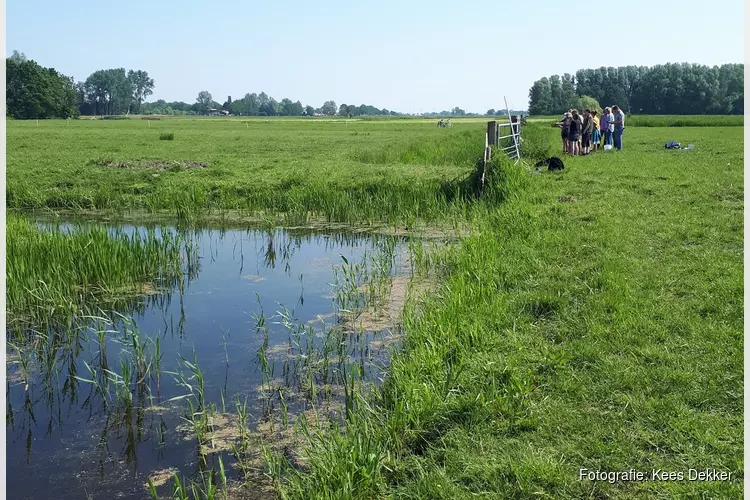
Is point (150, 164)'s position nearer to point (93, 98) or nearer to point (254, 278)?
point (254, 278)

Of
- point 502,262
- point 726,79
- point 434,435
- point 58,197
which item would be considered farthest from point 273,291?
point 726,79

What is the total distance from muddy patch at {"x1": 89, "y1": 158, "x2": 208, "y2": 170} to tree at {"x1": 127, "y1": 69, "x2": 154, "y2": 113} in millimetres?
145267

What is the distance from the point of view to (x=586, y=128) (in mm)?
23203

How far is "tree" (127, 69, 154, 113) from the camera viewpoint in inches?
6312

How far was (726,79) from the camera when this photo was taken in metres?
91.2

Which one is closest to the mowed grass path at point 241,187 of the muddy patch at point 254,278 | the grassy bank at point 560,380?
the muddy patch at point 254,278

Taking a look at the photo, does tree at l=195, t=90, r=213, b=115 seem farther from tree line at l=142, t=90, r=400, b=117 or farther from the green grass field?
the green grass field

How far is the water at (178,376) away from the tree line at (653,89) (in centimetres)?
8217

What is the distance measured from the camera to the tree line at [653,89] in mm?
90250

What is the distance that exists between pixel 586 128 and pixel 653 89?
83.2 metres

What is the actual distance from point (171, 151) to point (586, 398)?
25.6 metres

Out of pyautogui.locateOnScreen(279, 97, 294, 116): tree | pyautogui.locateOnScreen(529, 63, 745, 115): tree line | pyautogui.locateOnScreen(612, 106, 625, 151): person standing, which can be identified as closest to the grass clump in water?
pyautogui.locateOnScreen(612, 106, 625, 151): person standing

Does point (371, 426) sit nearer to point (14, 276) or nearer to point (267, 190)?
point (14, 276)

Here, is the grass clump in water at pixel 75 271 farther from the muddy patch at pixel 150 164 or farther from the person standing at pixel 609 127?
the person standing at pixel 609 127
